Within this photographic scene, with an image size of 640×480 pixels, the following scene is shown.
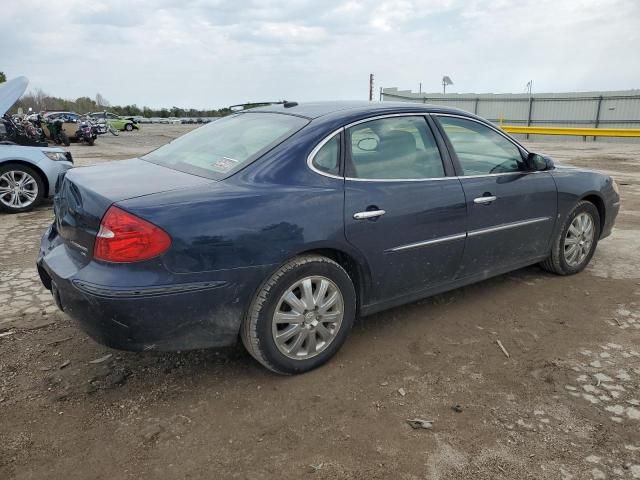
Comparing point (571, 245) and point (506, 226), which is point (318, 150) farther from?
point (571, 245)

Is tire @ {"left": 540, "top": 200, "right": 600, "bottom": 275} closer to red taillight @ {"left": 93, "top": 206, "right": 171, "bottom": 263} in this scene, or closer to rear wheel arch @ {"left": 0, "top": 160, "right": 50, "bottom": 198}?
red taillight @ {"left": 93, "top": 206, "right": 171, "bottom": 263}

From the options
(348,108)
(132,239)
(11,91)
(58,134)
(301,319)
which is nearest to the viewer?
(132,239)

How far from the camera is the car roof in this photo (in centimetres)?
331

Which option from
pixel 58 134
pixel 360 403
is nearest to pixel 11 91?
pixel 360 403

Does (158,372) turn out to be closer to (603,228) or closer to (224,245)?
(224,245)

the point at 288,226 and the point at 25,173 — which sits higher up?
the point at 288,226

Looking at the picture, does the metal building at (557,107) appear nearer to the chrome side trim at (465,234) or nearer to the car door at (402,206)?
the chrome side trim at (465,234)

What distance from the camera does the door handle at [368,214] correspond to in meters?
3.01

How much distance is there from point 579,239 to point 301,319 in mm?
2979

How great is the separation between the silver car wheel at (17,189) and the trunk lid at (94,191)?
487 centimetres

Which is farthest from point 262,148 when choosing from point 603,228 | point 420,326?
point 603,228

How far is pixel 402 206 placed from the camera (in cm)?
321

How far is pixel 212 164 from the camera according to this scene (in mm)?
3092

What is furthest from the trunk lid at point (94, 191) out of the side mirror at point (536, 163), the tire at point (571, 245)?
the tire at point (571, 245)
